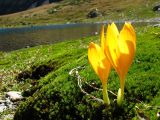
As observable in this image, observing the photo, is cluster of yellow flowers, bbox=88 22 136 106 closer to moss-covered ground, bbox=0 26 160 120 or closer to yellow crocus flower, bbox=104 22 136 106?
yellow crocus flower, bbox=104 22 136 106

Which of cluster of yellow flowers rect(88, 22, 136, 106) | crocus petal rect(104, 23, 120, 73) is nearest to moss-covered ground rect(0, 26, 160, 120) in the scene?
cluster of yellow flowers rect(88, 22, 136, 106)

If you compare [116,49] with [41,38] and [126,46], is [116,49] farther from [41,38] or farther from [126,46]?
[41,38]

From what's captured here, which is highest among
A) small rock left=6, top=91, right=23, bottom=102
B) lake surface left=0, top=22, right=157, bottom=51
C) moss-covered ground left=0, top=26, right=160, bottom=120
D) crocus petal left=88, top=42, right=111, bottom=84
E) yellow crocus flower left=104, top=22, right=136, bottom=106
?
yellow crocus flower left=104, top=22, right=136, bottom=106

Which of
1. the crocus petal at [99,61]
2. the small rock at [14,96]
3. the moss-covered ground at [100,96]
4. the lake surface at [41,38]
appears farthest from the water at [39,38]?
the crocus petal at [99,61]

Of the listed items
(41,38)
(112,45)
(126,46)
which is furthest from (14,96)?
(41,38)

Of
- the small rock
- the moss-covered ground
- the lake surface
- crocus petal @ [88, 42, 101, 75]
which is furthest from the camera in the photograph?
the lake surface

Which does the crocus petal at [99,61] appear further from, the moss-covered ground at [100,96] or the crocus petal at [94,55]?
the moss-covered ground at [100,96]

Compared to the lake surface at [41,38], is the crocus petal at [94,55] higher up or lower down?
higher up

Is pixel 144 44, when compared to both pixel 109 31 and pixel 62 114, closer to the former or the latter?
pixel 62 114
